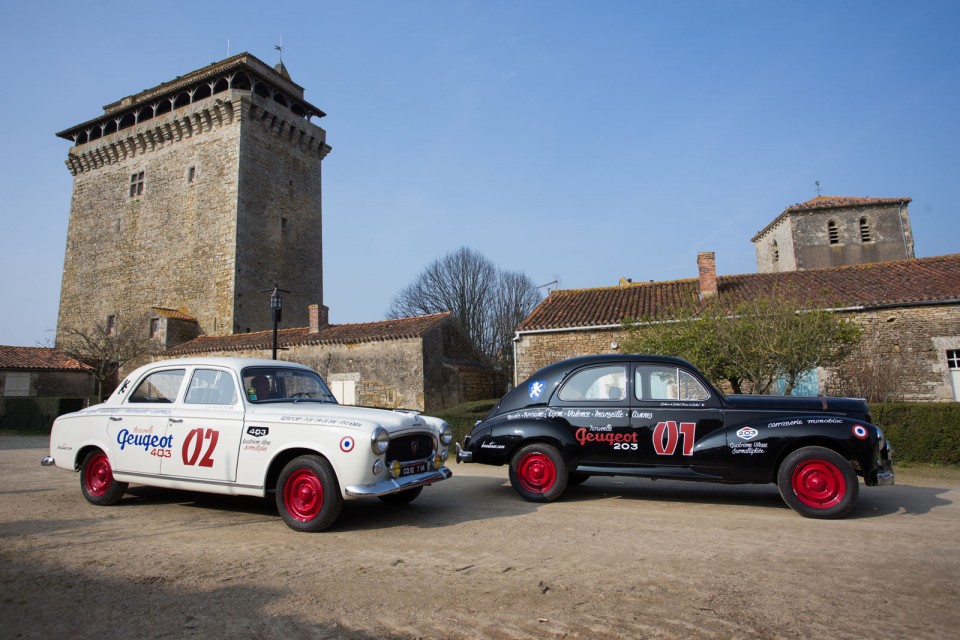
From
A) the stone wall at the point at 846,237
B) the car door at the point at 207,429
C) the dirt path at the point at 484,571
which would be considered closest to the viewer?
the dirt path at the point at 484,571

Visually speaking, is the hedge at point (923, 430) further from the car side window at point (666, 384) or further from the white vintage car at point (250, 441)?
the white vintage car at point (250, 441)

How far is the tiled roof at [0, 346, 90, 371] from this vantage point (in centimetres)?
2534

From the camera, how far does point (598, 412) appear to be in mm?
6188

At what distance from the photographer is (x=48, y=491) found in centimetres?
707

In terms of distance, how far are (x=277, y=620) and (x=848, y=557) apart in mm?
4047

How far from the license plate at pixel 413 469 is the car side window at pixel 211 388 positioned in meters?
1.84

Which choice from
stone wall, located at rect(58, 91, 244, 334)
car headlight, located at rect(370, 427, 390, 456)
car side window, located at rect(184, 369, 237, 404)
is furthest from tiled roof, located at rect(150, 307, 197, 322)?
car headlight, located at rect(370, 427, 390, 456)

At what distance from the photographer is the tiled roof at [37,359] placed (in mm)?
25344

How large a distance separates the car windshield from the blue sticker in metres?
2.39

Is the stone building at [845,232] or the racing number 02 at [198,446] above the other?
the stone building at [845,232]

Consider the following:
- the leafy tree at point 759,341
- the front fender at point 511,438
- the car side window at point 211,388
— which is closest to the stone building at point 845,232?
the leafy tree at point 759,341

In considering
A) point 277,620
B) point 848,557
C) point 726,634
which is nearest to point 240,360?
point 277,620

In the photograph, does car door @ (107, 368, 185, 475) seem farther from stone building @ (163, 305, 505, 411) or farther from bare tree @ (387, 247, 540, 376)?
bare tree @ (387, 247, 540, 376)

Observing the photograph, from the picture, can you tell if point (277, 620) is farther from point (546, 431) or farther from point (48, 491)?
point (48, 491)
